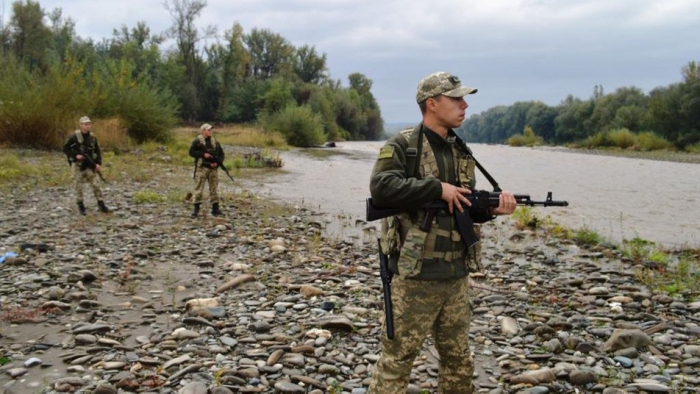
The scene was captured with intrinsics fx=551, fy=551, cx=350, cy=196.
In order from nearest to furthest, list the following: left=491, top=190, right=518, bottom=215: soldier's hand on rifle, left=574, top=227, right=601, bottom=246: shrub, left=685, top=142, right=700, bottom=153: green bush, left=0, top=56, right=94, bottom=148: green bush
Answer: left=491, top=190, right=518, bottom=215: soldier's hand on rifle < left=574, top=227, right=601, bottom=246: shrub < left=0, top=56, right=94, bottom=148: green bush < left=685, top=142, right=700, bottom=153: green bush

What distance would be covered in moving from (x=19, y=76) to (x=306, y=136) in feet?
110

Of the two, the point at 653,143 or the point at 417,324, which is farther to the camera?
the point at 653,143

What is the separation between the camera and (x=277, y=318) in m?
6.29

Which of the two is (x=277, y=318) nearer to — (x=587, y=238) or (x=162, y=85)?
(x=587, y=238)

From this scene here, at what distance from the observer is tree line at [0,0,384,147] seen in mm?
26016

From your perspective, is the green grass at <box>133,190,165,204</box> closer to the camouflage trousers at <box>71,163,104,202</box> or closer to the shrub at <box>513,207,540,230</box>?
the camouflage trousers at <box>71,163,104,202</box>

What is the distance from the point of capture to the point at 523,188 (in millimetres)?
23125

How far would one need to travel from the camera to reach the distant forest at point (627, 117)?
56.8 metres

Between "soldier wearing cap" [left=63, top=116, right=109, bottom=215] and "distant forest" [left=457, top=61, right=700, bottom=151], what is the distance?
2187 inches

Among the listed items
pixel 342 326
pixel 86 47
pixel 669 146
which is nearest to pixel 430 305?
pixel 342 326

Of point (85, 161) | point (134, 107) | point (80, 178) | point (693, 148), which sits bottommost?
point (80, 178)

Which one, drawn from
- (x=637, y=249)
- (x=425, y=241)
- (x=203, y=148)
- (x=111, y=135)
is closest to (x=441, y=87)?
(x=425, y=241)

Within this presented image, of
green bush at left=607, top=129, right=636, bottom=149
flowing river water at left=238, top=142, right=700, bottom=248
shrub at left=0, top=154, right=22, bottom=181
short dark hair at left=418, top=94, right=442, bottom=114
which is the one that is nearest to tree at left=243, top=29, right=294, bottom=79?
green bush at left=607, top=129, right=636, bottom=149

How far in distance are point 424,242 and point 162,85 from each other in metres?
72.2
